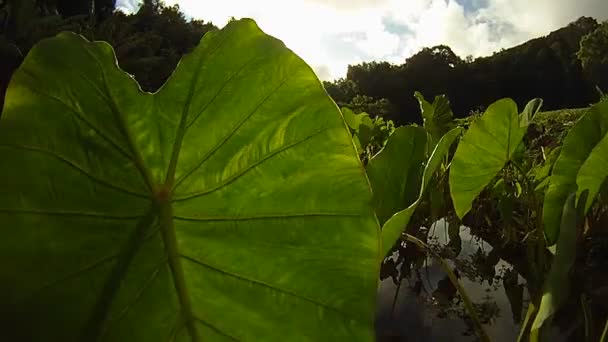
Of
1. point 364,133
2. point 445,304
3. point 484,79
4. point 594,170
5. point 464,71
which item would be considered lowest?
point 445,304

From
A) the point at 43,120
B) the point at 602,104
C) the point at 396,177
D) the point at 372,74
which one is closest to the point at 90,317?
the point at 43,120

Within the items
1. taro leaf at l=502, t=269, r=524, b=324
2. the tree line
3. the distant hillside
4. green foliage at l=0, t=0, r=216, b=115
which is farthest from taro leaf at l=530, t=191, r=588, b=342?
the distant hillside

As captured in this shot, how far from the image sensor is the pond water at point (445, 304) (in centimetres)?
136

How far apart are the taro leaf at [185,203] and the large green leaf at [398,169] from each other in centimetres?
29

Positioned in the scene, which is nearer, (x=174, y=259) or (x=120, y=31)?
(x=174, y=259)

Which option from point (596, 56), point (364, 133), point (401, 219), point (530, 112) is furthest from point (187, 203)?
point (596, 56)

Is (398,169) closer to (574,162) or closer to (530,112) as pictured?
(574,162)

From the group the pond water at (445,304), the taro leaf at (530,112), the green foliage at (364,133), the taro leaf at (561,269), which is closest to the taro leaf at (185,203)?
the taro leaf at (561,269)

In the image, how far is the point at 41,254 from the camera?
0.48 meters

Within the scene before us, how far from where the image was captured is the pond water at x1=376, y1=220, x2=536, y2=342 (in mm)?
1363

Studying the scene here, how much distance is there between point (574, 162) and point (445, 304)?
581 mm

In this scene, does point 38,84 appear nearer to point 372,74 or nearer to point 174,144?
point 174,144

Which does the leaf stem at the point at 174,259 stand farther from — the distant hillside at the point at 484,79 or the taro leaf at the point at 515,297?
the distant hillside at the point at 484,79

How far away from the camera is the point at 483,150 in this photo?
3.60 ft
